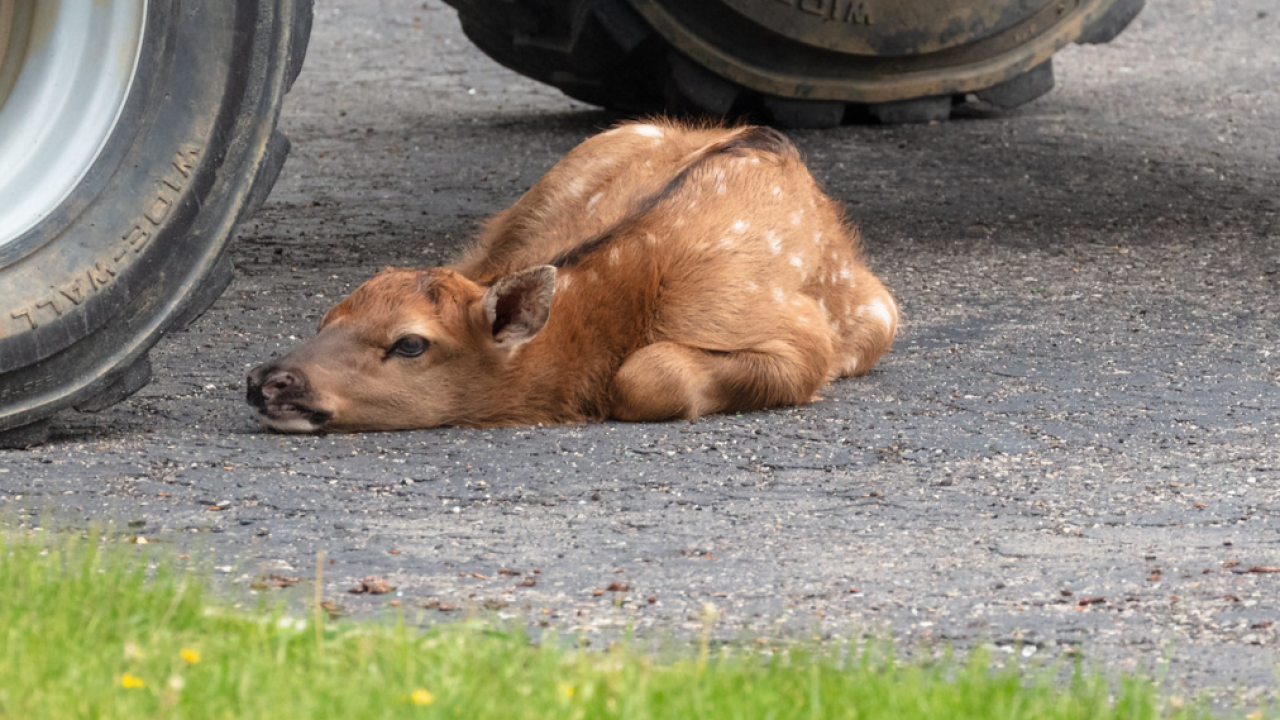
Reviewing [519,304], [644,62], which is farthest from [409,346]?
[644,62]

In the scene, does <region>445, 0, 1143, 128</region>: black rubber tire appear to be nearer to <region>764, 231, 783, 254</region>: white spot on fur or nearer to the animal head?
<region>764, 231, 783, 254</region>: white spot on fur

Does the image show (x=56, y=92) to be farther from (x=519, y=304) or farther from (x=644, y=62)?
(x=644, y=62)

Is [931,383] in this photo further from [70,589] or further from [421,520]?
[70,589]

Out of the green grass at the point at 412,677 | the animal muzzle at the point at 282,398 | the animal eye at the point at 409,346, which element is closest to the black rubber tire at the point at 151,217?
the animal muzzle at the point at 282,398

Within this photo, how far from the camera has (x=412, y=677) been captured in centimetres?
274

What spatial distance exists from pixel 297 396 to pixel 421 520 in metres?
0.95

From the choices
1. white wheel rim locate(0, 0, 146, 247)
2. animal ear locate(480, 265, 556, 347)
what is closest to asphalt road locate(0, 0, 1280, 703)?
animal ear locate(480, 265, 556, 347)

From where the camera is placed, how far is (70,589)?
313cm

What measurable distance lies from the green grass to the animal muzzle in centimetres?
157

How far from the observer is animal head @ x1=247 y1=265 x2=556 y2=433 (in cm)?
486

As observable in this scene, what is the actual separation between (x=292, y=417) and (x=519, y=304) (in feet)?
2.38

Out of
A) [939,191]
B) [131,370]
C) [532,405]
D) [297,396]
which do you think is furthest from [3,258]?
[939,191]

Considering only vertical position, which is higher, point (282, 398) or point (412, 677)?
point (282, 398)

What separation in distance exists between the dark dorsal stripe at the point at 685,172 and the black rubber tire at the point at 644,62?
239 centimetres
